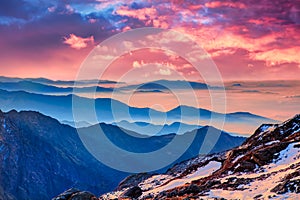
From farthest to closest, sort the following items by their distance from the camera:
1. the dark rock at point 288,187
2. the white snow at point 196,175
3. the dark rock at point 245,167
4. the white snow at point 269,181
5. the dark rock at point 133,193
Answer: the white snow at point 196,175 < the dark rock at point 133,193 < the dark rock at point 245,167 < the white snow at point 269,181 < the dark rock at point 288,187

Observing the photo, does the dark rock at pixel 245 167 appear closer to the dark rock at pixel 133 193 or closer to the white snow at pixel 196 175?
the white snow at pixel 196 175

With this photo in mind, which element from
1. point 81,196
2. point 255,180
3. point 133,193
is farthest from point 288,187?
point 133,193

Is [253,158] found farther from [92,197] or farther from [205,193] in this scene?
[92,197]

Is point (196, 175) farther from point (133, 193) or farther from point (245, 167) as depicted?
point (245, 167)

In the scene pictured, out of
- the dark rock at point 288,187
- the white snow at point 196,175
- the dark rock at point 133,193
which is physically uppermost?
the dark rock at point 288,187

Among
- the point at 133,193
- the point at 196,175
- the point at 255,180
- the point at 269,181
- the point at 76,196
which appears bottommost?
the point at 133,193

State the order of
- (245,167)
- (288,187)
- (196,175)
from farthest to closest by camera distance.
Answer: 1. (196,175)
2. (245,167)
3. (288,187)

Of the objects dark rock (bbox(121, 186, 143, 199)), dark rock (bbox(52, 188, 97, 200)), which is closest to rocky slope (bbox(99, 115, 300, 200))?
dark rock (bbox(121, 186, 143, 199))

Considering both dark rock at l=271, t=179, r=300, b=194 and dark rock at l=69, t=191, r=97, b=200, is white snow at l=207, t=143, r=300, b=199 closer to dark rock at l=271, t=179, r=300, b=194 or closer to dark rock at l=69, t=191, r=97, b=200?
dark rock at l=271, t=179, r=300, b=194

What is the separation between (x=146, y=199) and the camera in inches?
2179

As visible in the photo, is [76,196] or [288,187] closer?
[288,187]

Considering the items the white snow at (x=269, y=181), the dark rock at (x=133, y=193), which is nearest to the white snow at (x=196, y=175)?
the dark rock at (x=133, y=193)

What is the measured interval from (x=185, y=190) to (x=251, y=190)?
989 cm

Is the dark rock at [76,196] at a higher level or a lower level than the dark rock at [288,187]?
lower
